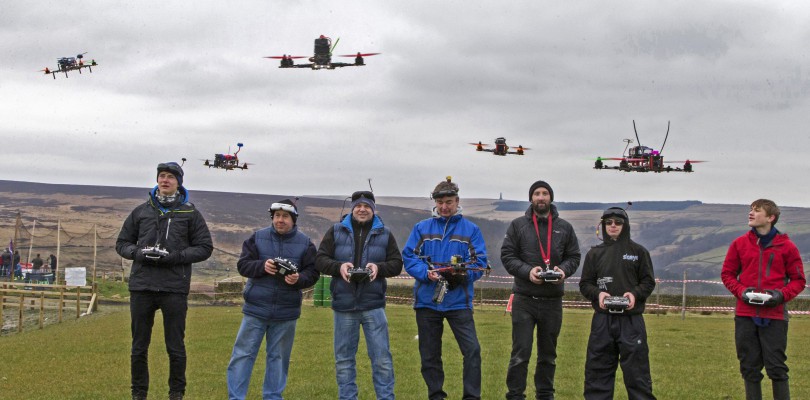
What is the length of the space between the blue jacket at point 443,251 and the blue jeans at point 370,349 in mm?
540

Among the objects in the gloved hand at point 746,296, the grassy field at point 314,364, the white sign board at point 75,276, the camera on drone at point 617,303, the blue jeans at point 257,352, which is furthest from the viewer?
the white sign board at point 75,276

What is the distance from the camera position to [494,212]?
18988 centimetres

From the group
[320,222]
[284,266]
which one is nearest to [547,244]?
[284,266]

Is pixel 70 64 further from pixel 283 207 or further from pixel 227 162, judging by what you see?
pixel 283 207

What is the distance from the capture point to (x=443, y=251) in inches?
368

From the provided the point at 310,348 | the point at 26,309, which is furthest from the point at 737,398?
the point at 26,309

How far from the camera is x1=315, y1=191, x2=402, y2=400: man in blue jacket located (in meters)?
9.05

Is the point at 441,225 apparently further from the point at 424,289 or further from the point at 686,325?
the point at 686,325

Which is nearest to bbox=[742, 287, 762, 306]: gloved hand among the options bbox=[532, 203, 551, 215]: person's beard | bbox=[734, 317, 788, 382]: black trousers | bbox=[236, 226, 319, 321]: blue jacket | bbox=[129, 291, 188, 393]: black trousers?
bbox=[734, 317, 788, 382]: black trousers

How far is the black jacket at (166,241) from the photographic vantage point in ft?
29.9

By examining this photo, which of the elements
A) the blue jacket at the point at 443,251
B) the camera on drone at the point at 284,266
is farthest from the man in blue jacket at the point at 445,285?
the camera on drone at the point at 284,266

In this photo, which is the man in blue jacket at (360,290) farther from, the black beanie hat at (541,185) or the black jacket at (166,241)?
the black beanie hat at (541,185)

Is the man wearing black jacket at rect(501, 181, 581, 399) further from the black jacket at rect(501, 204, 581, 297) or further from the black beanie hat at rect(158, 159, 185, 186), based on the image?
the black beanie hat at rect(158, 159, 185, 186)

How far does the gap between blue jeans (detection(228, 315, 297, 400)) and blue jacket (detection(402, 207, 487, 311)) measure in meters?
1.43
